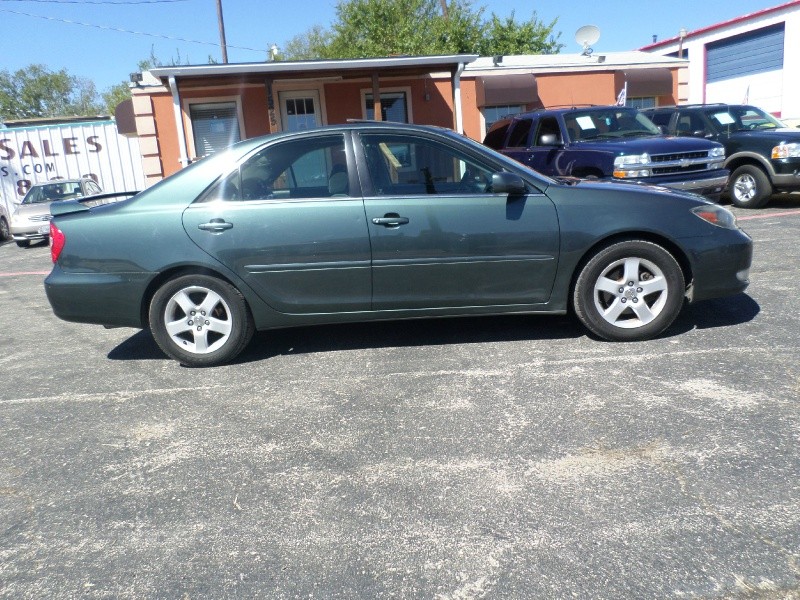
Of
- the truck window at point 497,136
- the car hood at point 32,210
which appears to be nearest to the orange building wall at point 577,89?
the truck window at point 497,136

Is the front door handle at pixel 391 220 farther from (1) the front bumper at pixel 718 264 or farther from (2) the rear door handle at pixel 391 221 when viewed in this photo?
(1) the front bumper at pixel 718 264

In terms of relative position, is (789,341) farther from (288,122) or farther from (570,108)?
(288,122)

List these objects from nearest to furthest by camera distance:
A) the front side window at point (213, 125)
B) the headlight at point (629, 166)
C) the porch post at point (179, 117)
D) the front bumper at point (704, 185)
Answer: the headlight at point (629, 166)
the front bumper at point (704, 185)
the porch post at point (179, 117)
the front side window at point (213, 125)

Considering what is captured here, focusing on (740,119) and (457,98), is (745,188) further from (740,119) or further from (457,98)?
(457,98)

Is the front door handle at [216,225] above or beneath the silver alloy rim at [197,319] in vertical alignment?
above

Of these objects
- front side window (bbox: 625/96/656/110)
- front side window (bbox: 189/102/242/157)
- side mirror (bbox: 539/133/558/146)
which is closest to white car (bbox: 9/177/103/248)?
front side window (bbox: 189/102/242/157)

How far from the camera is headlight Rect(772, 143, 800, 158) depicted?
36.4 feet

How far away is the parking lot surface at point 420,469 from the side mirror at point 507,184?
1.08 m

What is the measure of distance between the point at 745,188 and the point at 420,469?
1078cm

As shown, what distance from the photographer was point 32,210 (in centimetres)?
1513

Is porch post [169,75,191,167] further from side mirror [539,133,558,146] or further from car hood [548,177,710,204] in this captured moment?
car hood [548,177,710,204]

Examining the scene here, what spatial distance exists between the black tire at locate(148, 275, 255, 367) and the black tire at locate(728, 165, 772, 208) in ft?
32.5

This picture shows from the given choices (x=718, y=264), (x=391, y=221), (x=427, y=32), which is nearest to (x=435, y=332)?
(x=391, y=221)

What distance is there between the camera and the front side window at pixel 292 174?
15.5 ft
